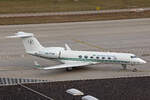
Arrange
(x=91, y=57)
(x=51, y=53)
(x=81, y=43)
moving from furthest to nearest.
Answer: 1. (x=81, y=43)
2. (x=51, y=53)
3. (x=91, y=57)

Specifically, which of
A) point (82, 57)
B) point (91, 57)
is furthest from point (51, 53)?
point (91, 57)

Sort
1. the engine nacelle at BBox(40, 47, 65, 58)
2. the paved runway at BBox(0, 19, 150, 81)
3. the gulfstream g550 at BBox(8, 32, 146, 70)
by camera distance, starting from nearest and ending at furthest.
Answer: the paved runway at BBox(0, 19, 150, 81) → the gulfstream g550 at BBox(8, 32, 146, 70) → the engine nacelle at BBox(40, 47, 65, 58)

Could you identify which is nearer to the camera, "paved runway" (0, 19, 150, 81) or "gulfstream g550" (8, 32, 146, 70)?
"paved runway" (0, 19, 150, 81)

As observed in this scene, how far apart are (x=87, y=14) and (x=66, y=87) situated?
202 feet

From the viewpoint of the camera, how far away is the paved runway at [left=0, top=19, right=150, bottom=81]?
1832 inches

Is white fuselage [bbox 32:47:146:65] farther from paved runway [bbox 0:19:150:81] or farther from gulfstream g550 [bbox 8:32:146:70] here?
paved runway [bbox 0:19:150:81]

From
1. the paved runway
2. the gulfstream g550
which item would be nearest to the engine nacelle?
the gulfstream g550

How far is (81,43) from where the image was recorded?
6419 cm

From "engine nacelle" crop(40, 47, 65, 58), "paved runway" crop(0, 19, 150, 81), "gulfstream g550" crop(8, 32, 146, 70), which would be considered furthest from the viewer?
"engine nacelle" crop(40, 47, 65, 58)

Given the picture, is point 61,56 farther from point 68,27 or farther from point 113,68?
point 68,27

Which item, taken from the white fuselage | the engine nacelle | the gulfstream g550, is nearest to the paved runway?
the gulfstream g550

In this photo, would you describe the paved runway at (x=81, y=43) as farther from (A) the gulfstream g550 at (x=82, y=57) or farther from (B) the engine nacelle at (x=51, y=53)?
(B) the engine nacelle at (x=51, y=53)

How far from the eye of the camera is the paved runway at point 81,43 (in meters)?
46.5

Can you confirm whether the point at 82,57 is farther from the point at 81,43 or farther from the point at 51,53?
the point at 81,43
